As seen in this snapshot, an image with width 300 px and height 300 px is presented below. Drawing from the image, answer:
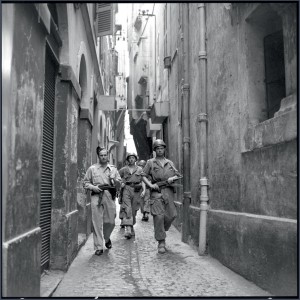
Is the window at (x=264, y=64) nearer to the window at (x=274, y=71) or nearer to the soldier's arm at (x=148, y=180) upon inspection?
the window at (x=274, y=71)

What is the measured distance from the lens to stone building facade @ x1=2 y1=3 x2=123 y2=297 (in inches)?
116

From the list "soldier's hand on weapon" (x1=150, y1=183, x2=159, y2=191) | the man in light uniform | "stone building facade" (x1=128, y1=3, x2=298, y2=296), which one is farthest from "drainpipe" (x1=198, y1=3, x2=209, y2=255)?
the man in light uniform

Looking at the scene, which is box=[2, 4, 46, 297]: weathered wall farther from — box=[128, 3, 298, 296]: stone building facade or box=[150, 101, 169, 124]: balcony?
box=[150, 101, 169, 124]: balcony

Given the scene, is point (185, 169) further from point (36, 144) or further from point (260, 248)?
point (36, 144)

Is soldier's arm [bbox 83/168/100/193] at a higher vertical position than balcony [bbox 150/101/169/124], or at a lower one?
lower

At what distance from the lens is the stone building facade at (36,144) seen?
295 centimetres

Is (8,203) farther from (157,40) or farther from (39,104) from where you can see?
(157,40)

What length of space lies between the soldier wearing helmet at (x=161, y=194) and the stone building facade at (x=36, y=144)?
1.38 m

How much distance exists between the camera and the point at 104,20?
36.7ft

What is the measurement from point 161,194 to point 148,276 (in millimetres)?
2100

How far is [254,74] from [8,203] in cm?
340

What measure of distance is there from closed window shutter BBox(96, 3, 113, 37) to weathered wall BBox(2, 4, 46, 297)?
745 centimetres

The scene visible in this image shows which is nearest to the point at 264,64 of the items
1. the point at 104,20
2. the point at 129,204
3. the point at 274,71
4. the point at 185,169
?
the point at 274,71

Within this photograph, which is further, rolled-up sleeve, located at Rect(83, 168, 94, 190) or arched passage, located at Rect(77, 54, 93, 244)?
arched passage, located at Rect(77, 54, 93, 244)
